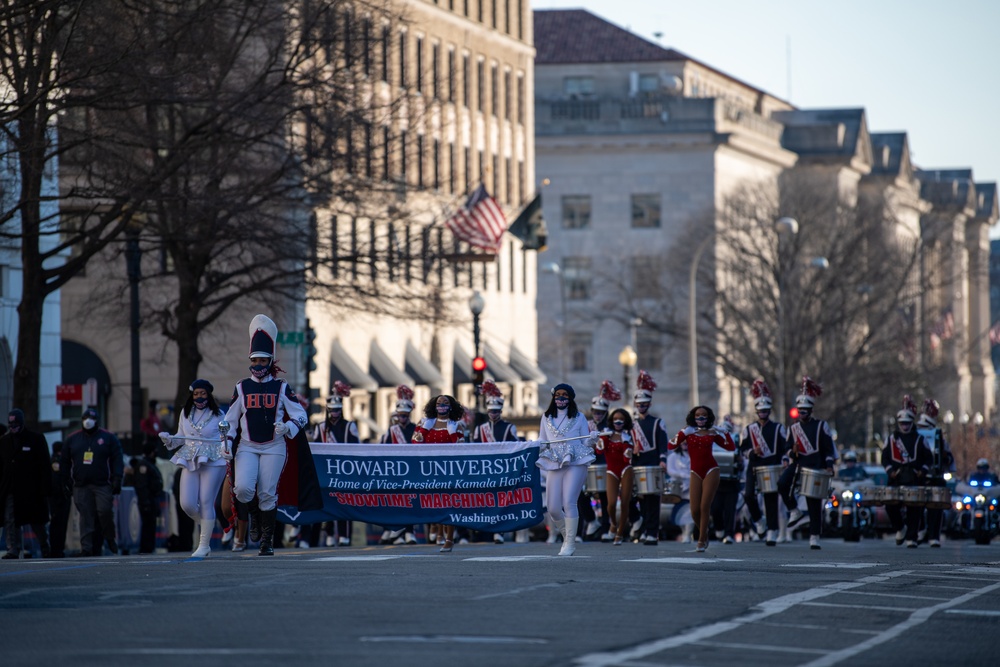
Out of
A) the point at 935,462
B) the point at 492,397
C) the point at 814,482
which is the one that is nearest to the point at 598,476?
the point at 492,397

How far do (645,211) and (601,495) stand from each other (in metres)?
72.6

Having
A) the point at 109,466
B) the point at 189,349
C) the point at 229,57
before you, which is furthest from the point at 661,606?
the point at 189,349

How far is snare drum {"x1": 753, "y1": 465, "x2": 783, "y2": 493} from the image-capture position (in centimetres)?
2812

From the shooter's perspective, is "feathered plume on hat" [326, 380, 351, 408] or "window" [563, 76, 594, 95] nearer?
"feathered plume on hat" [326, 380, 351, 408]

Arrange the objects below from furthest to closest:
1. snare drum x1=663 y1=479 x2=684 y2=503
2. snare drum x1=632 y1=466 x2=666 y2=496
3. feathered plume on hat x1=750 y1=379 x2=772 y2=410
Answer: snare drum x1=663 y1=479 x2=684 y2=503
feathered plume on hat x1=750 y1=379 x2=772 y2=410
snare drum x1=632 y1=466 x2=666 y2=496

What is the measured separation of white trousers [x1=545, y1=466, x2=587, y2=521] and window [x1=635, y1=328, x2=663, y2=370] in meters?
73.1

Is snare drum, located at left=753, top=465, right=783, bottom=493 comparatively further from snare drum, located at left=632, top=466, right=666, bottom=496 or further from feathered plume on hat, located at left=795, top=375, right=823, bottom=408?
snare drum, located at left=632, top=466, right=666, bottom=496

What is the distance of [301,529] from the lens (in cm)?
2955

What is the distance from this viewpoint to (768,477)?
28172 millimetres

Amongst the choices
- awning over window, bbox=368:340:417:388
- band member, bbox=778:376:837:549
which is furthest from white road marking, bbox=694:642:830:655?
awning over window, bbox=368:340:417:388

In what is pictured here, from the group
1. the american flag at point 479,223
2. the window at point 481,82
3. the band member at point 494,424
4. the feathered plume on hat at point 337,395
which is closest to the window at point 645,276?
the window at point 481,82

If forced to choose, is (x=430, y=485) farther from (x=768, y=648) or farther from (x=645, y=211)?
(x=645, y=211)

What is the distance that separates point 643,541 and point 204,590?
10.9 metres

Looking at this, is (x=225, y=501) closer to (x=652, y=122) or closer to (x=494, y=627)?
(x=494, y=627)
